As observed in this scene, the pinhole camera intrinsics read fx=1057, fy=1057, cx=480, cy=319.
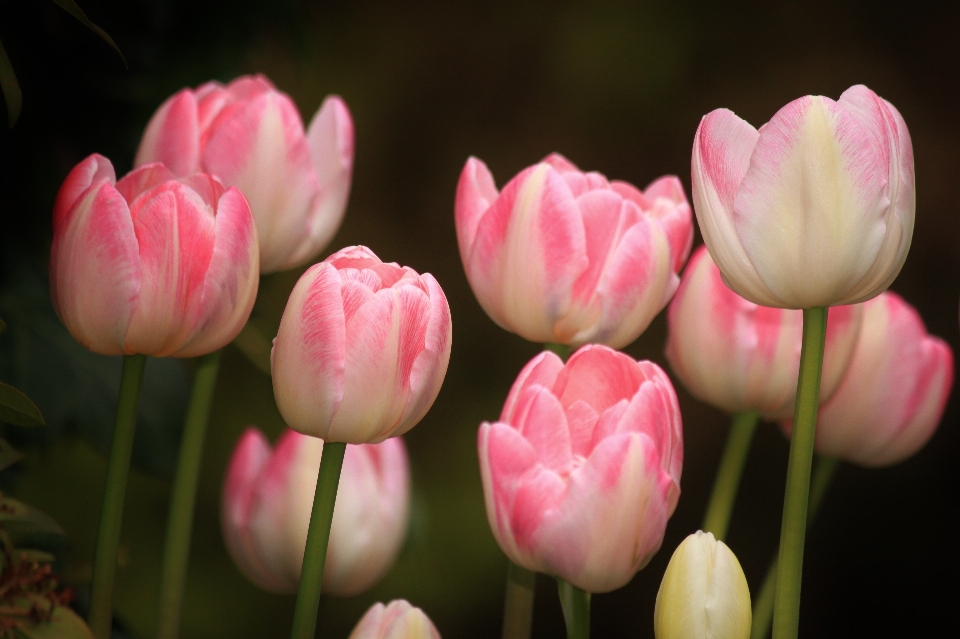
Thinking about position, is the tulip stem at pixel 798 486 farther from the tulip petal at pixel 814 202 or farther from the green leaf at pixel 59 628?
the green leaf at pixel 59 628

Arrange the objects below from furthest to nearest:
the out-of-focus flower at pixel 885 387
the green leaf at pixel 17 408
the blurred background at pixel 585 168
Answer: the blurred background at pixel 585 168
the out-of-focus flower at pixel 885 387
the green leaf at pixel 17 408

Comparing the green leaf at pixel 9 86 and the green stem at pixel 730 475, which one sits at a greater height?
the green leaf at pixel 9 86

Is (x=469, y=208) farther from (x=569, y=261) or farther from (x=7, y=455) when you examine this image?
(x=7, y=455)

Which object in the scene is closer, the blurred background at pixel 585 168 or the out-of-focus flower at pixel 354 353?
the out-of-focus flower at pixel 354 353

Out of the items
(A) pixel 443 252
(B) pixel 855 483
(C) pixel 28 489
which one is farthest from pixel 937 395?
(A) pixel 443 252

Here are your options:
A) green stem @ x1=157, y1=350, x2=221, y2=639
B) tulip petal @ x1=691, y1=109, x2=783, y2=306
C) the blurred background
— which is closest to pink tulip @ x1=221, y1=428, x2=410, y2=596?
green stem @ x1=157, y1=350, x2=221, y2=639

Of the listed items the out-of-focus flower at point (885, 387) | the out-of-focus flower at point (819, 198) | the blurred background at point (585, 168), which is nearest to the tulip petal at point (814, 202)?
the out-of-focus flower at point (819, 198)

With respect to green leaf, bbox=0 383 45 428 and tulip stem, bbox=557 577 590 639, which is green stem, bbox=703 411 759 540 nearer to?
tulip stem, bbox=557 577 590 639
